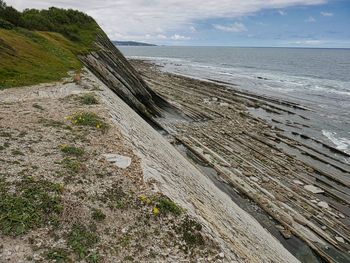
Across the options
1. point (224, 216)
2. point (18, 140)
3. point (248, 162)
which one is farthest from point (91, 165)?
point (248, 162)

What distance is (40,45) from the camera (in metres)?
34.8

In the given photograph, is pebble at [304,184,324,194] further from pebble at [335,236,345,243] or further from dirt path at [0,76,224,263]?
dirt path at [0,76,224,263]

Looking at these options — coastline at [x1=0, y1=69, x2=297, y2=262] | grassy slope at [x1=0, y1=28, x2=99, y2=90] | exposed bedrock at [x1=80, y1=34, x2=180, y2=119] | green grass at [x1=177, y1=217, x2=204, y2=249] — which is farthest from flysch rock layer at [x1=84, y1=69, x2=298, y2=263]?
exposed bedrock at [x1=80, y1=34, x2=180, y2=119]

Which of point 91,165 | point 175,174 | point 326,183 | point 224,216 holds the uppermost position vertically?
point 91,165

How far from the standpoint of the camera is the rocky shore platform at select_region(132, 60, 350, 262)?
1745 centimetres

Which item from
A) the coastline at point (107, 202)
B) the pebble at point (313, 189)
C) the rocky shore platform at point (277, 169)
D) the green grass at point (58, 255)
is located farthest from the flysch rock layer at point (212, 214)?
the pebble at point (313, 189)

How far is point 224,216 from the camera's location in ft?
40.7

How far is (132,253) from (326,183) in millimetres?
21123

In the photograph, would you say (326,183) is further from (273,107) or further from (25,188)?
(273,107)

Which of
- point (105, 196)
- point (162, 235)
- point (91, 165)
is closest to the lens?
point (162, 235)

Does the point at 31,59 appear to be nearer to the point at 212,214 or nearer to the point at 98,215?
the point at 98,215

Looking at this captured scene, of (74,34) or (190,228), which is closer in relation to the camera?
(190,228)

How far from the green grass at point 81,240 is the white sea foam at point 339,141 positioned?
31.8 m

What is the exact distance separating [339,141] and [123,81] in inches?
1069
